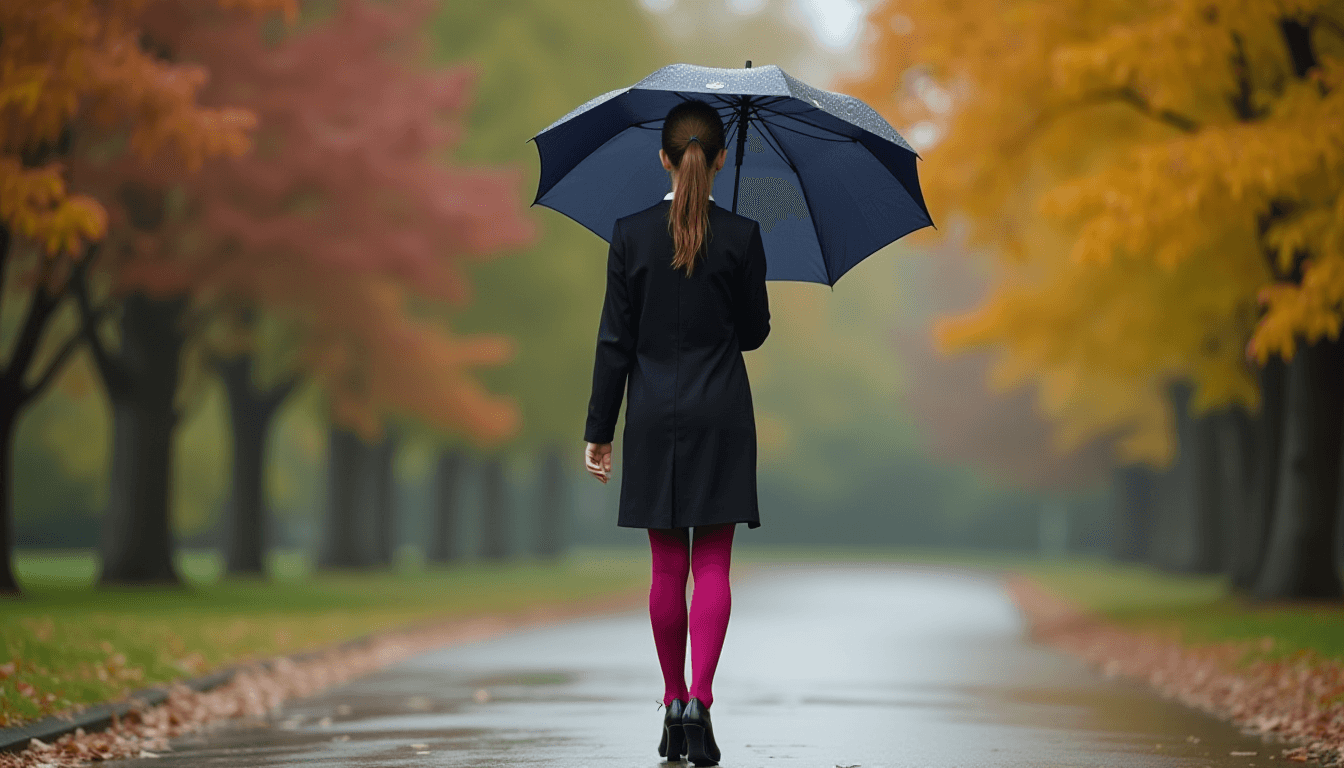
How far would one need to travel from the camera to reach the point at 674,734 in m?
5.85

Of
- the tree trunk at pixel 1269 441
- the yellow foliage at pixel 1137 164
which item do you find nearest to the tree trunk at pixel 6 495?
the yellow foliage at pixel 1137 164

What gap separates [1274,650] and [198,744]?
25.4ft

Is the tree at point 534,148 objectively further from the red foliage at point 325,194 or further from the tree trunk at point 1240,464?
the tree trunk at point 1240,464

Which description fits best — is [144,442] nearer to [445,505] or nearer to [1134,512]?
[445,505]

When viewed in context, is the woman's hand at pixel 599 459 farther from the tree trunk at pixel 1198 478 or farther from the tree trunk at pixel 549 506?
the tree trunk at pixel 549 506

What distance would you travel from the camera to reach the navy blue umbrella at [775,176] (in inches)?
261

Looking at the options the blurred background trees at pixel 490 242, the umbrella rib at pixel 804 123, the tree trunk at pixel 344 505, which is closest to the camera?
the umbrella rib at pixel 804 123

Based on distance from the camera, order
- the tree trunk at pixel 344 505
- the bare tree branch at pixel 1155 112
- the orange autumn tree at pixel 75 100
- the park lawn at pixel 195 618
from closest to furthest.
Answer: the park lawn at pixel 195 618
the orange autumn tree at pixel 75 100
the bare tree branch at pixel 1155 112
the tree trunk at pixel 344 505

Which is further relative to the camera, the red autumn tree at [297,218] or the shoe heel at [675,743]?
the red autumn tree at [297,218]

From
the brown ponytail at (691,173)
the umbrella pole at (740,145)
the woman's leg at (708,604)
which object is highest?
the umbrella pole at (740,145)

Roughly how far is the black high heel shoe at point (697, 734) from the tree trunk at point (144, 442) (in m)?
14.7

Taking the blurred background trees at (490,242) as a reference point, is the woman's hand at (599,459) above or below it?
below

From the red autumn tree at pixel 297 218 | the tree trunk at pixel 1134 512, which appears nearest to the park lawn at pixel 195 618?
the red autumn tree at pixel 297 218

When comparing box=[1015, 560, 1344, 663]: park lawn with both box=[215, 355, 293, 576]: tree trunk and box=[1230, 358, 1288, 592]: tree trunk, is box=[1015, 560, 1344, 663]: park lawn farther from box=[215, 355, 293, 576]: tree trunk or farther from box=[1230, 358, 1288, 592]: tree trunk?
box=[215, 355, 293, 576]: tree trunk
